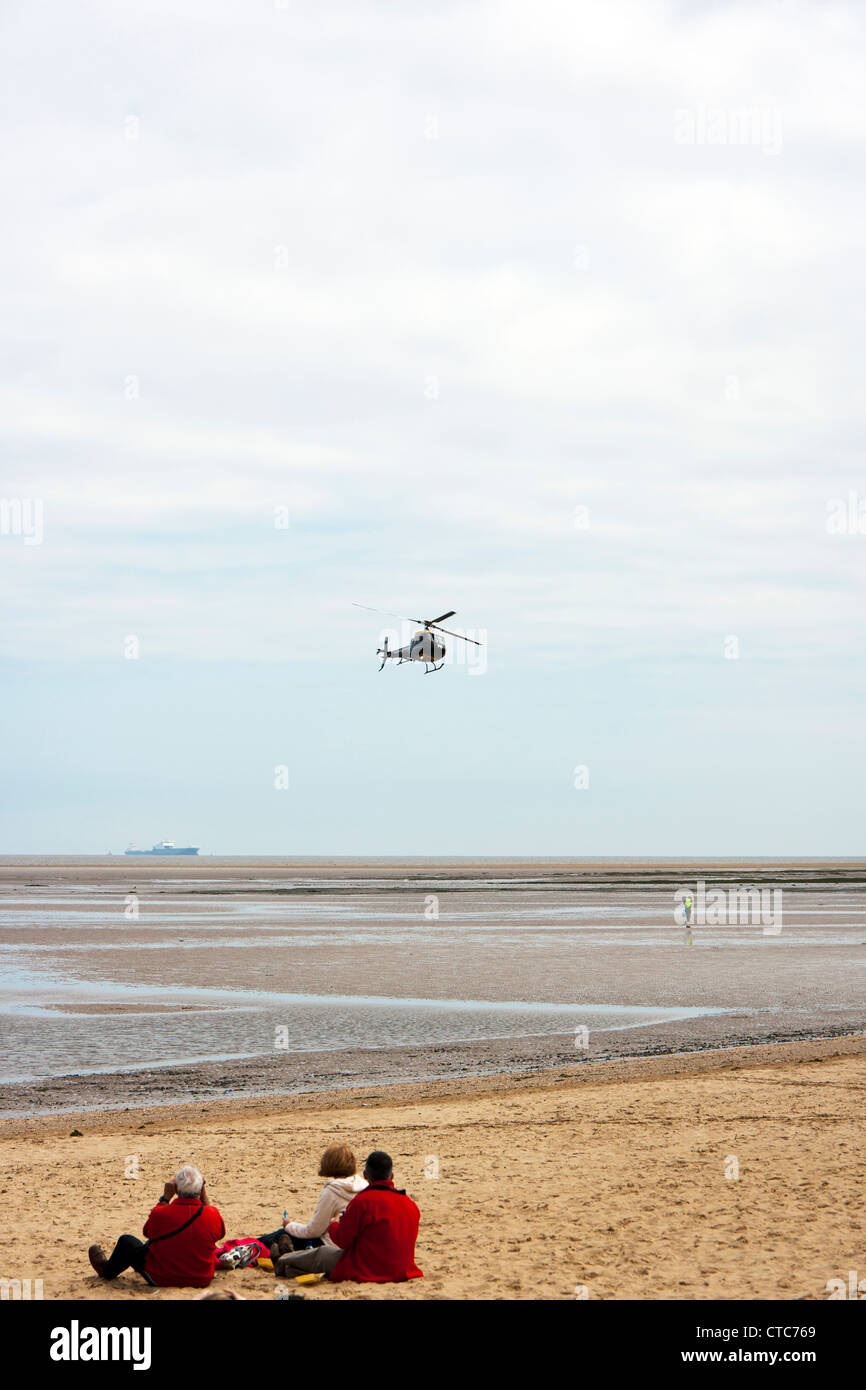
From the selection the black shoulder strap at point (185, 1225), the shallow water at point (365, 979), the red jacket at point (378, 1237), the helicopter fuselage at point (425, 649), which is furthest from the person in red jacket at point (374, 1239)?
the helicopter fuselage at point (425, 649)

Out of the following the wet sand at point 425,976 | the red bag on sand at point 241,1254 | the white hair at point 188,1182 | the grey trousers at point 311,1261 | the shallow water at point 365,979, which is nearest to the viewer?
the white hair at point 188,1182

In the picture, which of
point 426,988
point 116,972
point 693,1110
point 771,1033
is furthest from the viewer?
point 116,972

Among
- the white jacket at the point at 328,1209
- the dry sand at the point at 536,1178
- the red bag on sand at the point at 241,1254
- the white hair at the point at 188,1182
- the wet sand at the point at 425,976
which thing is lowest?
the wet sand at the point at 425,976

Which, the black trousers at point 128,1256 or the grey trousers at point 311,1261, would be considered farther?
the grey trousers at point 311,1261

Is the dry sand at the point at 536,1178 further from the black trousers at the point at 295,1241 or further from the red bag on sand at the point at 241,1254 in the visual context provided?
the black trousers at the point at 295,1241

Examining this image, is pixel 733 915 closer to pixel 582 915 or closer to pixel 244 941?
pixel 582 915

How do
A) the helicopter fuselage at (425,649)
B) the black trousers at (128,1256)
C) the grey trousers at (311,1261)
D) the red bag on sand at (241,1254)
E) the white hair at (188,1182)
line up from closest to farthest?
the white hair at (188,1182), the black trousers at (128,1256), the grey trousers at (311,1261), the red bag on sand at (241,1254), the helicopter fuselage at (425,649)
